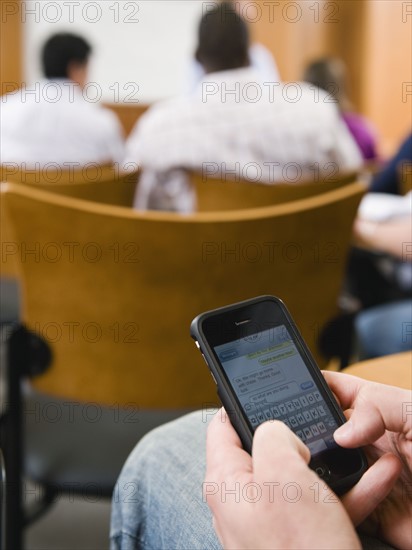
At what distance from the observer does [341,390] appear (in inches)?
25.2

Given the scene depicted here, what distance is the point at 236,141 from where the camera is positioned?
2.07 meters

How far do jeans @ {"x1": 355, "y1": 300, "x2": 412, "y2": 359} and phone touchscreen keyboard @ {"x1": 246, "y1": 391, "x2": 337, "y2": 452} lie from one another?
2.80 feet

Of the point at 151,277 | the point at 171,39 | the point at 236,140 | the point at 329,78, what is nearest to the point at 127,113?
the point at 171,39

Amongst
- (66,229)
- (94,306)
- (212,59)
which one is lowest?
(94,306)

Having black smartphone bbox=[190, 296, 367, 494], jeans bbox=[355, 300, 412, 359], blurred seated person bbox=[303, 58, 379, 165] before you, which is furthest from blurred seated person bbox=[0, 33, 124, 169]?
black smartphone bbox=[190, 296, 367, 494]

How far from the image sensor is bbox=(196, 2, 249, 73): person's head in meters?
2.42

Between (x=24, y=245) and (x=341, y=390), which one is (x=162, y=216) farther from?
(x=341, y=390)

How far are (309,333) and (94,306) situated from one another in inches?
14.1

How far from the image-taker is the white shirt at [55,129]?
7.64ft

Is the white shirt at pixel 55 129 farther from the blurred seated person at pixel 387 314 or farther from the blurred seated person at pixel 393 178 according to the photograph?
the blurred seated person at pixel 387 314

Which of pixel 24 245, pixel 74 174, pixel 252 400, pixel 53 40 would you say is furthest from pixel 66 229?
pixel 53 40

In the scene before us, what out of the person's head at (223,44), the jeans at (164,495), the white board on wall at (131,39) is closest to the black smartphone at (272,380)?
the jeans at (164,495)

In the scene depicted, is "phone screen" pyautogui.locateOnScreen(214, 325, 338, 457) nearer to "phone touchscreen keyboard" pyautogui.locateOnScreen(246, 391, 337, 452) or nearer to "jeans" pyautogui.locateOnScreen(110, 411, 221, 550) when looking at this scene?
"phone touchscreen keyboard" pyautogui.locateOnScreen(246, 391, 337, 452)

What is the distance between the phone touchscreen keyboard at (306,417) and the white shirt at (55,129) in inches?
63.2
